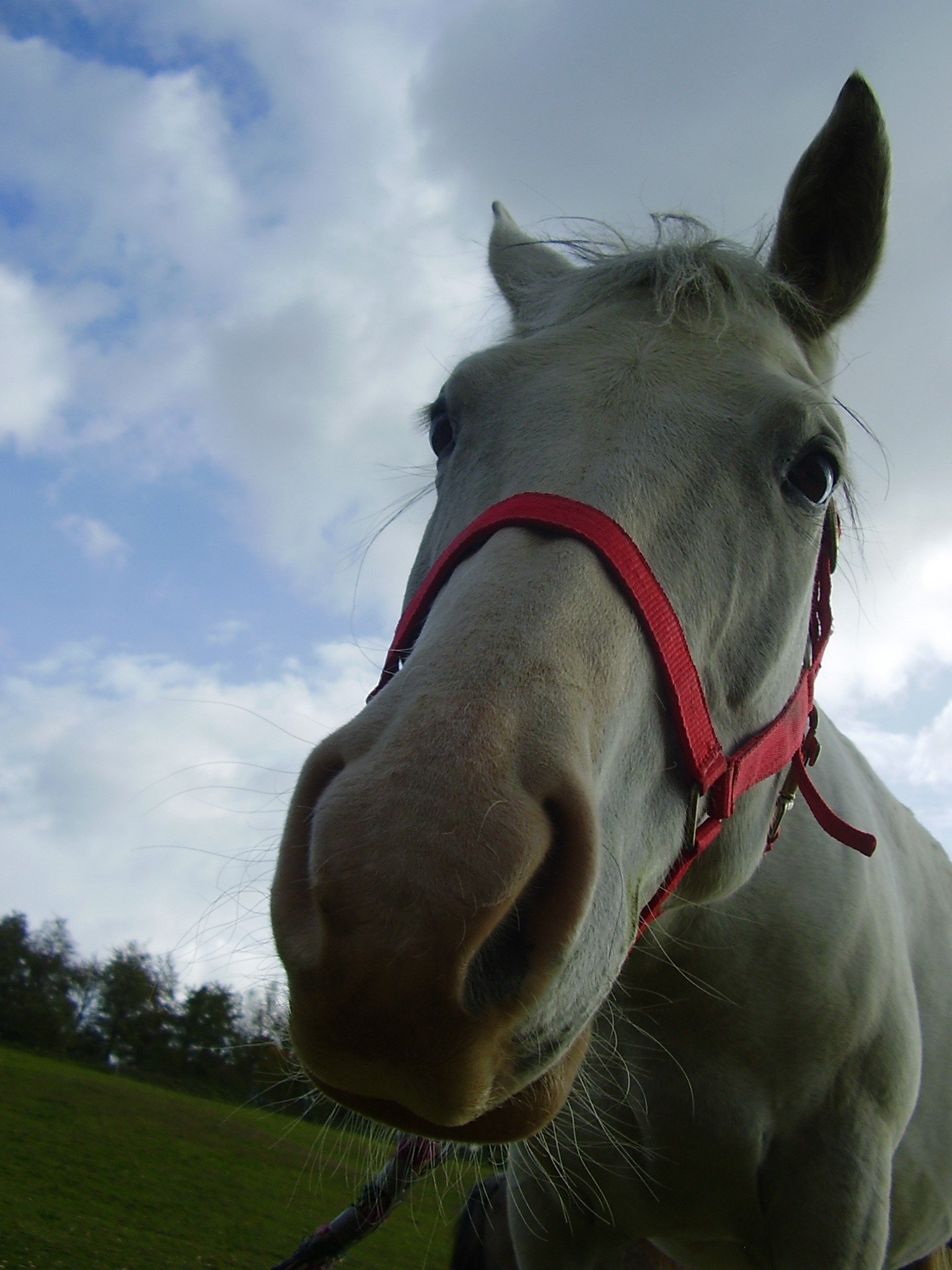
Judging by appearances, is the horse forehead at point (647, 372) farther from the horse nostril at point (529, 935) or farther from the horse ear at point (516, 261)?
the horse nostril at point (529, 935)

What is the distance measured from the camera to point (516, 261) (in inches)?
124

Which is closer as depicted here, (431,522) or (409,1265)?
(431,522)

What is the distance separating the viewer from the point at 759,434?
74.5 inches

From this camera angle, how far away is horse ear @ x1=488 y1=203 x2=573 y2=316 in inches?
115

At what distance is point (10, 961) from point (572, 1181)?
143 feet

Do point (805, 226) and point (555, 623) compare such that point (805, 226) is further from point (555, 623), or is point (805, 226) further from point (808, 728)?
point (555, 623)

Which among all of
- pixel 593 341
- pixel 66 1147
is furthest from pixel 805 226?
pixel 66 1147

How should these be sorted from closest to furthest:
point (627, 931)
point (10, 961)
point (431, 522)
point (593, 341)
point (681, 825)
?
point (627, 931)
point (681, 825)
point (593, 341)
point (431, 522)
point (10, 961)

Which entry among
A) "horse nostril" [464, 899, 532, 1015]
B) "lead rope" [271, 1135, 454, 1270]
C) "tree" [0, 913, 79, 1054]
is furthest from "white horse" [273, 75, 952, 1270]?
"tree" [0, 913, 79, 1054]

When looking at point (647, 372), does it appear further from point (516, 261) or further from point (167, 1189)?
point (167, 1189)

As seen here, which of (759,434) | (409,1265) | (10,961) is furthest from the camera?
(10,961)

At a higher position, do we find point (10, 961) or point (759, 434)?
point (759, 434)

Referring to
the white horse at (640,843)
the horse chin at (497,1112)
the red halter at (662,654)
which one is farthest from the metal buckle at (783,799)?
the horse chin at (497,1112)

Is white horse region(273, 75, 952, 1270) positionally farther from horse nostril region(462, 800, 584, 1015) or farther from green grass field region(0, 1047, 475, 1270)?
green grass field region(0, 1047, 475, 1270)
